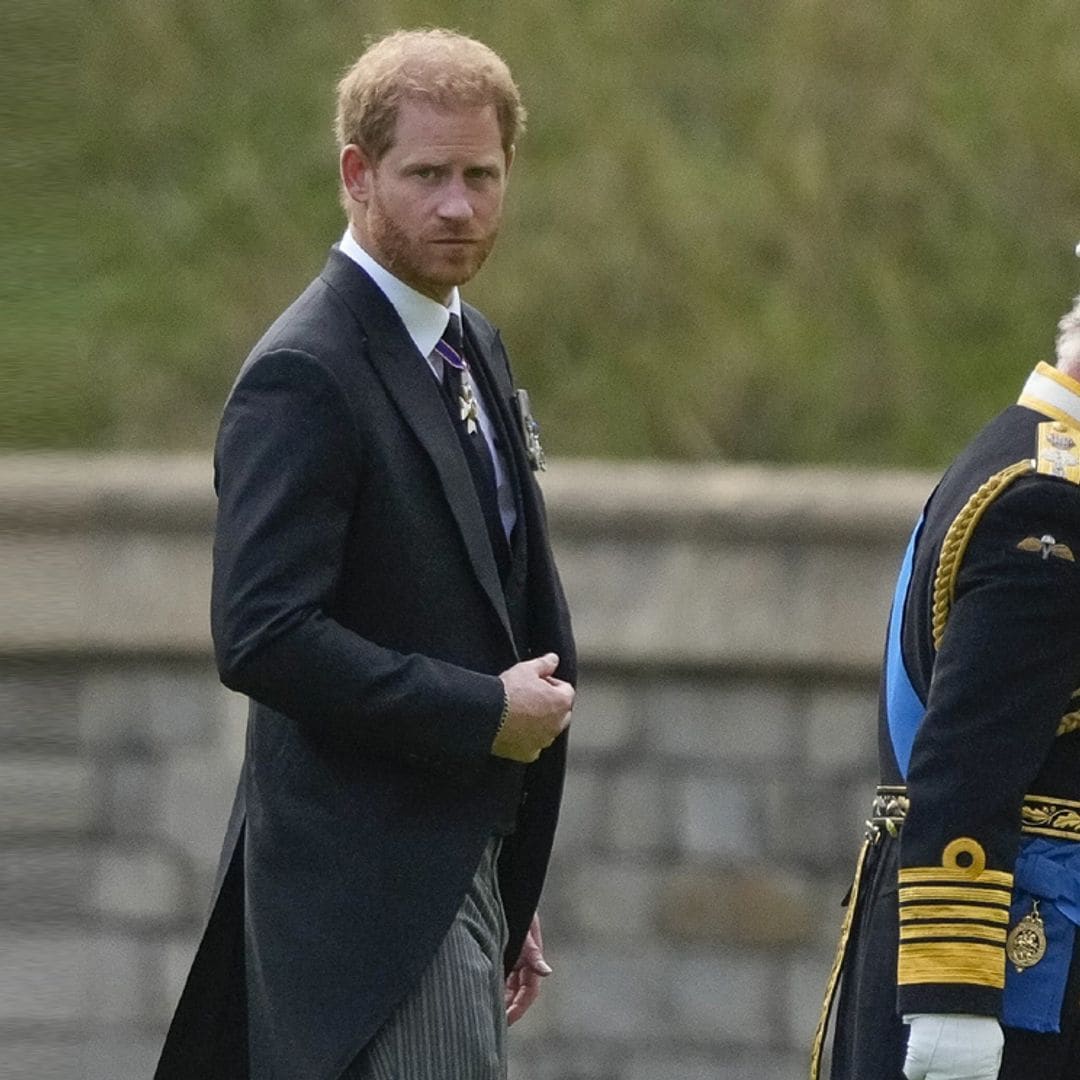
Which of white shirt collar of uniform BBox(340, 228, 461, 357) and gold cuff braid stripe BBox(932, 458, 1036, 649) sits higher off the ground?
white shirt collar of uniform BBox(340, 228, 461, 357)

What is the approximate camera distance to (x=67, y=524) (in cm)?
619

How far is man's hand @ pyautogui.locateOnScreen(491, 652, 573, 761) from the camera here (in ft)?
11.1

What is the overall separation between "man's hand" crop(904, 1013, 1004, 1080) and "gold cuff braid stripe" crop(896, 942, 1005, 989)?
45mm

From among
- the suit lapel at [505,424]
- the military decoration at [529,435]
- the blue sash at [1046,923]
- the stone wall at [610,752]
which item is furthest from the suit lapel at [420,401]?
the stone wall at [610,752]

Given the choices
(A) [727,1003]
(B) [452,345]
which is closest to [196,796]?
(A) [727,1003]

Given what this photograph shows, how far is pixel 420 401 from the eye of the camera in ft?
11.2

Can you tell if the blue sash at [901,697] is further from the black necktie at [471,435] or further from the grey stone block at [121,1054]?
the grey stone block at [121,1054]

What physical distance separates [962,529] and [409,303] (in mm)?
781

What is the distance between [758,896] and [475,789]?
2.98 metres

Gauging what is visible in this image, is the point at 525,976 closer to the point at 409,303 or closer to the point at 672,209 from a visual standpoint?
the point at 409,303

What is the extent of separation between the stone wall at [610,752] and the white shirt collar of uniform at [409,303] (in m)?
2.70

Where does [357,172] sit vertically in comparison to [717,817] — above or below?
above

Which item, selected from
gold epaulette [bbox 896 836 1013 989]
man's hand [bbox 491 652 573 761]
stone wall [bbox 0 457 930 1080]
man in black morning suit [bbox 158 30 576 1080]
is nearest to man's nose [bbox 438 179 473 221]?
man in black morning suit [bbox 158 30 576 1080]

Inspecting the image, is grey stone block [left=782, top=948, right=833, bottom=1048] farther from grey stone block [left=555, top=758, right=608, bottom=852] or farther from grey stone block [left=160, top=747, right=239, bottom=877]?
grey stone block [left=160, top=747, right=239, bottom=877]
